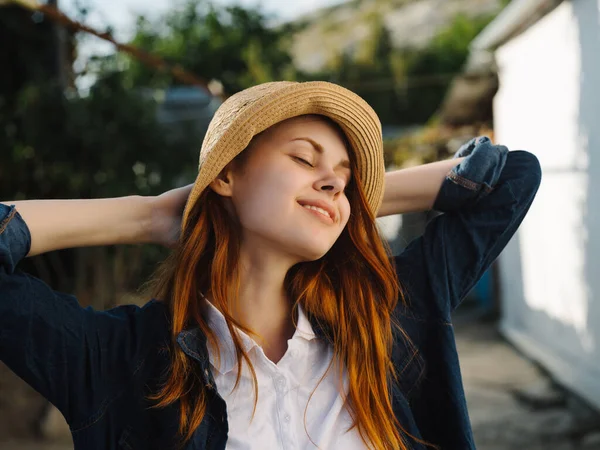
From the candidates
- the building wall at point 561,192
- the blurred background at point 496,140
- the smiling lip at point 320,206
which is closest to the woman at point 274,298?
the smiling lip at point 320,206

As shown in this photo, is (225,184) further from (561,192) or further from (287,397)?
(561,192)

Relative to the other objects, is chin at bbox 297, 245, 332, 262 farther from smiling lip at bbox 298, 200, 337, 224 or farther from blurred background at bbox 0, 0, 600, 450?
blurred background at bbox 0, 0, 600, 450

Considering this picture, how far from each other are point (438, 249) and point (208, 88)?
498 centimetres

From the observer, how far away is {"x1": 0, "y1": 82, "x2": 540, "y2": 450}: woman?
1.69 meters

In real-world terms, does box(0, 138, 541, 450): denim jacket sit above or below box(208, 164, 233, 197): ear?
below

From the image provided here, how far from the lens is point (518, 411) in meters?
5.45

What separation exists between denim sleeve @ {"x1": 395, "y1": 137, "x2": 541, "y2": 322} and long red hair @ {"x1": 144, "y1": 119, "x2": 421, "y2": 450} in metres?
0.07

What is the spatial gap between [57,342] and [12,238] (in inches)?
10.8

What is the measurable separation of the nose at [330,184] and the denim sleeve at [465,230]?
31 cm

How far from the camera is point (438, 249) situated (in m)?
1.88

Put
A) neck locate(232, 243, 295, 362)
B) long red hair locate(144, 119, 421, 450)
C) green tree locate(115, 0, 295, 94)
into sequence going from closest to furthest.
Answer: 1. long red hair locate(144, 119, 421, 450)
2. neck locate(232, 243, 295, 362)
3. green tree locate(115, 0, 295, 94)

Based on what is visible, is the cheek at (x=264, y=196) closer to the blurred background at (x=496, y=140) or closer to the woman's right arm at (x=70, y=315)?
the woman's right arm at (x=70, y=315)

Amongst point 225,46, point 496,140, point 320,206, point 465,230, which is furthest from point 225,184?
point 225,46

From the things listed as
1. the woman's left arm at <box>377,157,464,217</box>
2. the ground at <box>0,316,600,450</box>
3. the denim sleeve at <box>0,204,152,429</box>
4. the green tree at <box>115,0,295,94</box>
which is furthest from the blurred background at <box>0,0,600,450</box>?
the green tree at <box>115,0,295,94</box>
